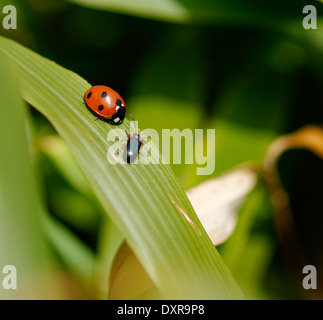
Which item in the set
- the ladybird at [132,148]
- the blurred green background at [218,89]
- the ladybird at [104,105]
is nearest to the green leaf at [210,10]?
the blurred green background at [218,89]

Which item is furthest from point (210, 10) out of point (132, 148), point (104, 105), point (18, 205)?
point (18, 205)

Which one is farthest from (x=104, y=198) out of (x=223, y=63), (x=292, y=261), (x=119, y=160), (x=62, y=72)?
(x=223, y=63)

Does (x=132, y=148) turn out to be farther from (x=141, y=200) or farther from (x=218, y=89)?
(x=218, y=89)

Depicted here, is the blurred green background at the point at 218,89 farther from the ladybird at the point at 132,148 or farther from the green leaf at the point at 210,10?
the ladybird at the point at 132,148

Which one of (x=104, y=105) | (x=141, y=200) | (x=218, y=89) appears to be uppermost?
(x=218, y=89)

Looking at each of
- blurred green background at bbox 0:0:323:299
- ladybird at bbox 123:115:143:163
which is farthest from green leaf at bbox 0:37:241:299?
blurred green background at bbox 0:0:323:299
